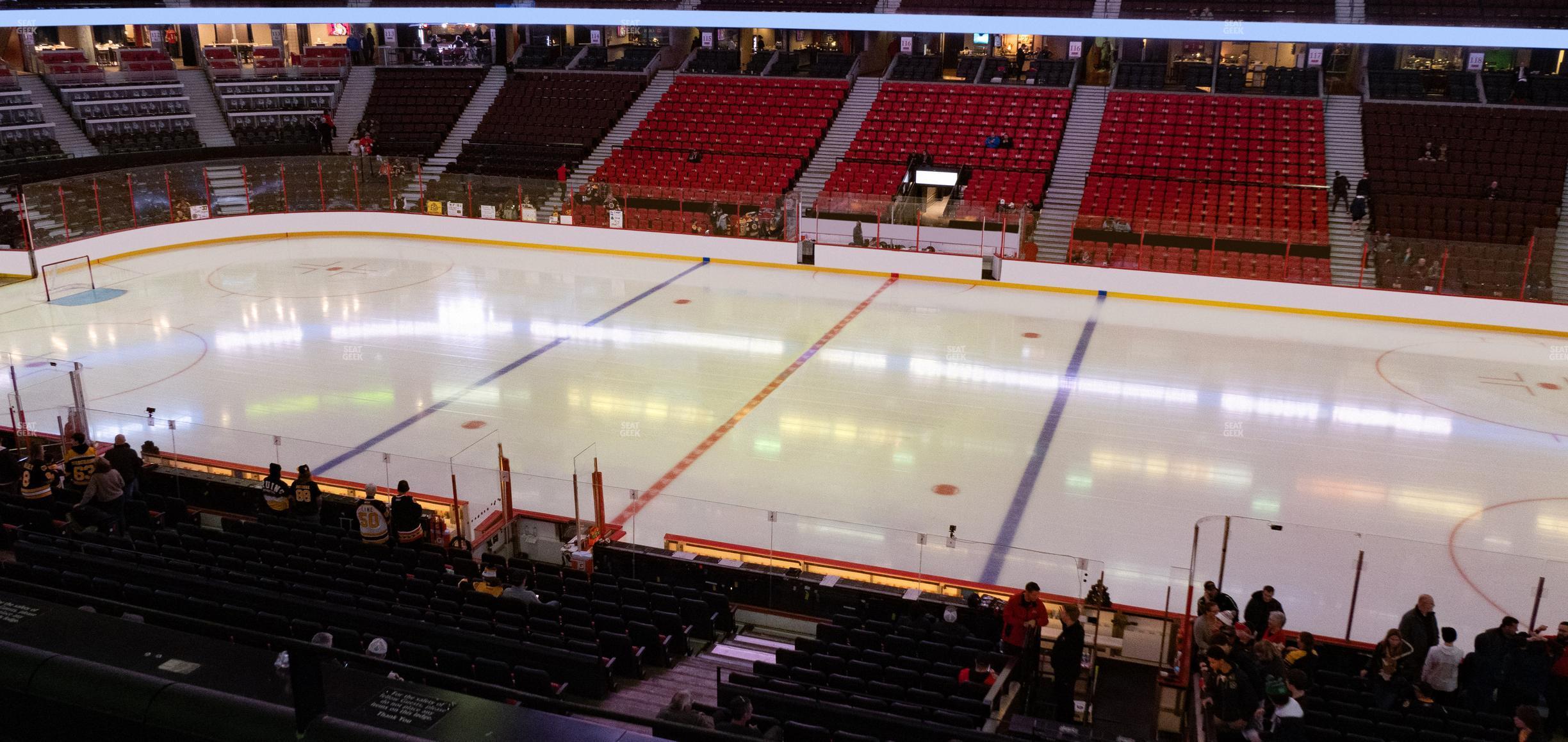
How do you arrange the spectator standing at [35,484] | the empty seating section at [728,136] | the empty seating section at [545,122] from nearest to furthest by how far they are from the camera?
the spectator standing at [35,484] → the empty seating section at [728,136] → the empty seating section at [545,122]

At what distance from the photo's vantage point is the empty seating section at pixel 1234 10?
2986cm

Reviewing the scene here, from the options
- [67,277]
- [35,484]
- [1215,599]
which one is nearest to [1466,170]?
[1215,599]

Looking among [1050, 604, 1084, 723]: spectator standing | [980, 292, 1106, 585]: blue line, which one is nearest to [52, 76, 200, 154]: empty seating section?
[980, 292, 1106, 585]: blue line

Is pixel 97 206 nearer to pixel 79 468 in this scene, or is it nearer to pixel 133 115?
pixel 133 115

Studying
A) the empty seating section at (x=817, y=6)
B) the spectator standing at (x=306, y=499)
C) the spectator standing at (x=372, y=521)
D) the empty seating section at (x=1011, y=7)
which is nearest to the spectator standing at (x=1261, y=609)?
the spectator standing at (x=372, y=521)

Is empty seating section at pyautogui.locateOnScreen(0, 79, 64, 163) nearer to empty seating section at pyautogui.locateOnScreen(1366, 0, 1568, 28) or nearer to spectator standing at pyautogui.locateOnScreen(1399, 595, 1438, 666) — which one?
spectator standing at pyautogui.locateOnScreen(1399, 595, 1438, 666)

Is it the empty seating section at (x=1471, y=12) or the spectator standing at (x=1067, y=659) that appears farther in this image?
the empty seating section at (x=1471, y=12)

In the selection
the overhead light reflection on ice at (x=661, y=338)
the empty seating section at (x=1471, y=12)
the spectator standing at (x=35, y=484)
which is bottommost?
the overhead light reflection on ice at (x=661, y=338)

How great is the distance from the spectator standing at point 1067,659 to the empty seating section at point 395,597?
2.83 metres

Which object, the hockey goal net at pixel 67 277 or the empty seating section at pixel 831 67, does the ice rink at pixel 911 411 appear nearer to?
the hockey goal net at pixel 67 277

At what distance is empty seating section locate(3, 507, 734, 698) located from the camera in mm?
7004

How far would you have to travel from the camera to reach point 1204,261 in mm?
22562

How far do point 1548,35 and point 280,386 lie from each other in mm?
25963

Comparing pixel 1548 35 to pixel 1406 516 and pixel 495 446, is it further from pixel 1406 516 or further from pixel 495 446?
pixel 495 446
